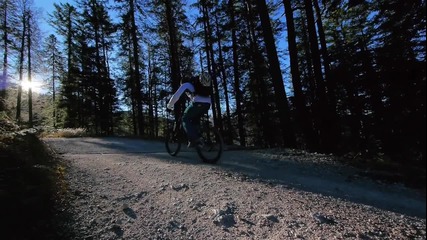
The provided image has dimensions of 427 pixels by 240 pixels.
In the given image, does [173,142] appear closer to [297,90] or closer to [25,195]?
[25,195]

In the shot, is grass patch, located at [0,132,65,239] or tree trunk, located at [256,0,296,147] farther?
tree trunk, located at [256,0,296,147]

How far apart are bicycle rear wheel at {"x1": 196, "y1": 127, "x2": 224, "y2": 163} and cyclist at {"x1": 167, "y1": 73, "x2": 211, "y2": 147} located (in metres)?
0.19

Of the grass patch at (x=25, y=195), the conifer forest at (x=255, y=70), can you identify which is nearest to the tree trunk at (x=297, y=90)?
the conifer forest at (x=255, y=70)

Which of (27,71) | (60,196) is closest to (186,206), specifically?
(60,196)

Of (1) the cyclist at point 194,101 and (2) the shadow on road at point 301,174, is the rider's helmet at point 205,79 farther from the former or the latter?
(2) the shadow on road at point 301,174

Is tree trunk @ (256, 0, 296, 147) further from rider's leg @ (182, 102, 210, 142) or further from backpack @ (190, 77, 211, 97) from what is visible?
backpack @ (190, 77, 211, 97)

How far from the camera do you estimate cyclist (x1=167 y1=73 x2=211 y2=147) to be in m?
6.00

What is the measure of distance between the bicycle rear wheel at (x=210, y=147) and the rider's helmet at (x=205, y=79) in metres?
1.25

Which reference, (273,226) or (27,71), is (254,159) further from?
(27,71)

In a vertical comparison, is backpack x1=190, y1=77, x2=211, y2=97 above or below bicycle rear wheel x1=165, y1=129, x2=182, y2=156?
above

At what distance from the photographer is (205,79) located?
6.03 m

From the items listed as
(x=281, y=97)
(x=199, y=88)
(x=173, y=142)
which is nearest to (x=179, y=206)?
(x=199, y=88)

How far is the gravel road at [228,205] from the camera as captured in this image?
3408 millimetres

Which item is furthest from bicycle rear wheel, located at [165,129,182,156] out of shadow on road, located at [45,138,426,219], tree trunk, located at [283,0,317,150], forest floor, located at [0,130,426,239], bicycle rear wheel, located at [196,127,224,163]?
tree trunk, located at [283,0,317,150]
